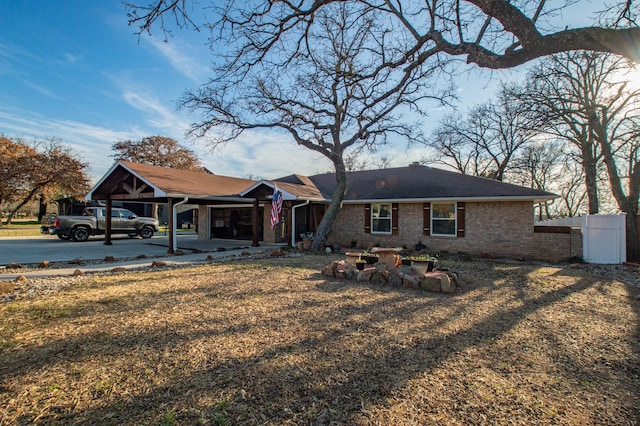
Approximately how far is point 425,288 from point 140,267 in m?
7.63

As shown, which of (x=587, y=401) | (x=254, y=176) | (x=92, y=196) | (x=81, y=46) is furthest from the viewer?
(x=254, y=176)

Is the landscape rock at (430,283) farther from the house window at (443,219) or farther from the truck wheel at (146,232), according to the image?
the truck wheel at (146,232)

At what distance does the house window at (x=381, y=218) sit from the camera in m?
15.2

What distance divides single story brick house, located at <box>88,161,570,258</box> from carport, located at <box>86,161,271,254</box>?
46mm

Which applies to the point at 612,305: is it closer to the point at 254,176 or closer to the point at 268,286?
the point at 268,286

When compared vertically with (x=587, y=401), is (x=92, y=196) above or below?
above

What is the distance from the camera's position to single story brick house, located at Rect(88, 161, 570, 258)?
12523 millimetres

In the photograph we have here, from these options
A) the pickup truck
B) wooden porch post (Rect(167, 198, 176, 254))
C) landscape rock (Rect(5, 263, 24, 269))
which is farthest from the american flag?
the pickup truck

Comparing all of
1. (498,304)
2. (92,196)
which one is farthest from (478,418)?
(92,196)

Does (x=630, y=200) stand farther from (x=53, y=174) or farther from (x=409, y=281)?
(x=53, y=174)

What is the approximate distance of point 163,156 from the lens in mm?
36875

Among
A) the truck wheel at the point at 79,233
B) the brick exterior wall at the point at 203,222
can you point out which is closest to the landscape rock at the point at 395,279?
the brick exterior wall at the point at 203,222

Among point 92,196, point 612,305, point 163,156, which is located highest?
point 163,156

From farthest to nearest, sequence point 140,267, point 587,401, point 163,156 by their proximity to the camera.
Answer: point 163,156 → point 140,267 → point 587,401
